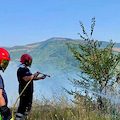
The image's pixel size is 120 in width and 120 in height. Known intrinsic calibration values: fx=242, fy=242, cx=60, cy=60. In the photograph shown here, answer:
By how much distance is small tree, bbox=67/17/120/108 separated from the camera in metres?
8.38

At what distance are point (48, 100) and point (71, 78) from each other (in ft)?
9.60

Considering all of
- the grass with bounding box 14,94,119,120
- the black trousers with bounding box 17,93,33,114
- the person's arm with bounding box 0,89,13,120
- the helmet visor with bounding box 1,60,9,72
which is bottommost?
the grass with bounding box 14,94,119,120

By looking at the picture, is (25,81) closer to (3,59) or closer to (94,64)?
(3,59)

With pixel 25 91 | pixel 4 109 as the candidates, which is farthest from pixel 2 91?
pixel 25 91

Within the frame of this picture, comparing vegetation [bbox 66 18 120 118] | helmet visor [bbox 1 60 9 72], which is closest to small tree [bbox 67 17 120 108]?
vegetation [bbox 66 18 120 118]

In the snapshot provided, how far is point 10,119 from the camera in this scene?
2.96 m

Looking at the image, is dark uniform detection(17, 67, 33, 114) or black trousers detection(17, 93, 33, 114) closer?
dark uniform detection(17, 67, 33, 114)

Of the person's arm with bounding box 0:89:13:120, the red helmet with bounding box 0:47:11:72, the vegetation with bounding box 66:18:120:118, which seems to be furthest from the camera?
the vegetation with bounding box 66:18:120:118

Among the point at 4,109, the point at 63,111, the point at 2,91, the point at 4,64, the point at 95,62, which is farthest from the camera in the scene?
the point at 95,62

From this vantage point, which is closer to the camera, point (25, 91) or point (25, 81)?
point (25, 81)

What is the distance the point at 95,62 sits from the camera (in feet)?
27.7

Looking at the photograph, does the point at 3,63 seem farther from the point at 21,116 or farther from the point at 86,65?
the point at 86,65

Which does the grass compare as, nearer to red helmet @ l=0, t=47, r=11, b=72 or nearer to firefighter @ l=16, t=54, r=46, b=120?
firefighter @ l=16, t=54, r=46, b=120

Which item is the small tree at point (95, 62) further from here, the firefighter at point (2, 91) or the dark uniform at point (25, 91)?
the firefighter at point (2, 91)
